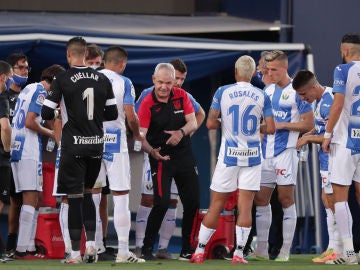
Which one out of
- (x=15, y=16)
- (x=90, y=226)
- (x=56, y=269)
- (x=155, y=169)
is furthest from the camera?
(x=15, y=16)

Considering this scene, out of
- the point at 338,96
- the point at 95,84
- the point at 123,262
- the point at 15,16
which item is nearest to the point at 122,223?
the point at 123,262

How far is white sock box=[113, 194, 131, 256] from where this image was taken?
39.8 ft

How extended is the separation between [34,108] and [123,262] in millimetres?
2075

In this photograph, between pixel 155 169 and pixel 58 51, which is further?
pixel 58 51

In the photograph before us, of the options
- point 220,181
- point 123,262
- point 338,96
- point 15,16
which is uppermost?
point 15,16

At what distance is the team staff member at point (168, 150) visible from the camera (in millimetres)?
12727

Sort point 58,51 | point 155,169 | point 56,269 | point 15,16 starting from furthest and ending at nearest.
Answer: point 15,16
point 58,51
point 155,169
point 56,269

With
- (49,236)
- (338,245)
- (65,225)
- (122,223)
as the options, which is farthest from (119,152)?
(338,245)

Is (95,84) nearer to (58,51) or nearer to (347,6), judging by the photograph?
(58,51)

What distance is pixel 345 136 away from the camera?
1194cm

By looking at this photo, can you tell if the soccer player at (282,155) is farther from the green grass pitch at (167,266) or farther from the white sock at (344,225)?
the white sock at (344,225)

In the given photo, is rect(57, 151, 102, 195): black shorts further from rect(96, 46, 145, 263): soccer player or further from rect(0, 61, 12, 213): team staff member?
rect(0, 61, 12, 213): team staff member

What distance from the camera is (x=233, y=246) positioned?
13602 millimetres

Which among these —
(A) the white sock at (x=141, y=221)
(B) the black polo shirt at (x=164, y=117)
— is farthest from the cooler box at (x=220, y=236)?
(B) the black polo shirt at (x=164, y=117)
